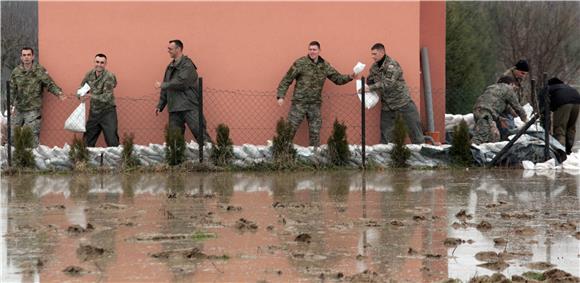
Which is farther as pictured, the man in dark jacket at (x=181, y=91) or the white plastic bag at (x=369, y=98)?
the white plastic bag at (x=369, y=98)

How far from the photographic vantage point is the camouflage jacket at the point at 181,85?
18.5 meters

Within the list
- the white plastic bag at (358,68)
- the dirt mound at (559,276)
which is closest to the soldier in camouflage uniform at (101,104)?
the white plastic bag at (358,68)

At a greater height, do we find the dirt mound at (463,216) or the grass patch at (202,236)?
the dirt mound at (463,216)

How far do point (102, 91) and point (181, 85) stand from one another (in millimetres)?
1234

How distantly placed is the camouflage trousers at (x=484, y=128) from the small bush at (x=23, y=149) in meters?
6.87

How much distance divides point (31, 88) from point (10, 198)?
578 centimetres

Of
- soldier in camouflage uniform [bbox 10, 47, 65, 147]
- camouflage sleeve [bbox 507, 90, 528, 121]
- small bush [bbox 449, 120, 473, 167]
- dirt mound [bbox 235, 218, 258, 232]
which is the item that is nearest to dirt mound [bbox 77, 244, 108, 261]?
dirt mound [bbox 235, 218, 258, 232]

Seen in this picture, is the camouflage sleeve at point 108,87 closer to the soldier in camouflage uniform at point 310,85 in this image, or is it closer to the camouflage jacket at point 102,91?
the camouflage jacket at point 102,91

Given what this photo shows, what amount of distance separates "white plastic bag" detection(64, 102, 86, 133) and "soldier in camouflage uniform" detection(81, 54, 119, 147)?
20 cm

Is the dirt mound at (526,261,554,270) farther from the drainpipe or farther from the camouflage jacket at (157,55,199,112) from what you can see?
the drainpipe

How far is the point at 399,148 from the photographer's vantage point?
18156 millimetres

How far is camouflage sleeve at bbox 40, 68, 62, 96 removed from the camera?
745 inches

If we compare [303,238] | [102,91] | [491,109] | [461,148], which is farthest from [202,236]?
[491,109]

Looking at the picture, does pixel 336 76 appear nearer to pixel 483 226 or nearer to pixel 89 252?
pixel 483 226
